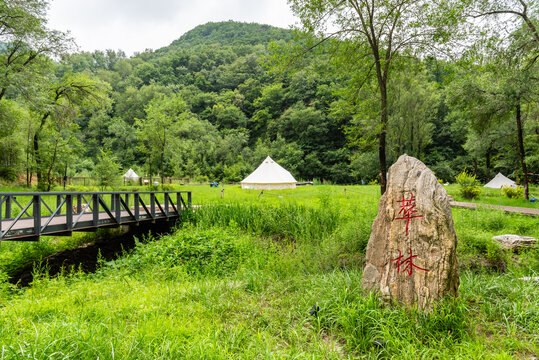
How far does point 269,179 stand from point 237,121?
1446 inches

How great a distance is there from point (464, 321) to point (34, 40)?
851 inches

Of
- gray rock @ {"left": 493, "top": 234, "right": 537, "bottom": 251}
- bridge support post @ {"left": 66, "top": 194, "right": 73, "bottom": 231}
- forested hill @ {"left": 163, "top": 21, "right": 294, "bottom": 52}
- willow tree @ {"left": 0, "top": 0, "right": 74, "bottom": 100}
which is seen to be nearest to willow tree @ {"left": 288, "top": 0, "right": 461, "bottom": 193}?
gray rock @ {"left": 493, "top": 234, "right": 537, "bottom": 251}

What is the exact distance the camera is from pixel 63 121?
17.0m

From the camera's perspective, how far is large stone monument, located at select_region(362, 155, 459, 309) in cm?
288

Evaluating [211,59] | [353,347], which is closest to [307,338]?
[353,347]

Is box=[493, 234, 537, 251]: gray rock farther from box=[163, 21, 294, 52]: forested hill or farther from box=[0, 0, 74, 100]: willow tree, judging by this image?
box=[163, 21, 294, 52]: forested hill

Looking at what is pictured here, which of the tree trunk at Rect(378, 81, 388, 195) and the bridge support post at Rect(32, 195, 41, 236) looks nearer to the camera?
the bridge support post at Rect(32, 195, 41, 236)

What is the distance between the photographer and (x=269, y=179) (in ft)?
72.4

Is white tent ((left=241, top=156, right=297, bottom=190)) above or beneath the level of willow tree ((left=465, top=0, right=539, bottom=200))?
beneath

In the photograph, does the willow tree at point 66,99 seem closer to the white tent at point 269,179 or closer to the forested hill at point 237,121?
the forested hill at point 237,121

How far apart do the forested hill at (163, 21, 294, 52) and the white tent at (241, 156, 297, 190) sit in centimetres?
8120

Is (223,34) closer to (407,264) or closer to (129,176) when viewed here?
(129,176)

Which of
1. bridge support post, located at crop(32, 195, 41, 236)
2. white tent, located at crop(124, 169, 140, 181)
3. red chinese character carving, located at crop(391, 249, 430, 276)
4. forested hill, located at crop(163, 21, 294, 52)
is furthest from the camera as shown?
forested hill, located at crop(163, 21, 294, 52)

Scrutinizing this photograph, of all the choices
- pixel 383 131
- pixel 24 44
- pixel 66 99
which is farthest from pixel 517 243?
A: pixel 66 99
